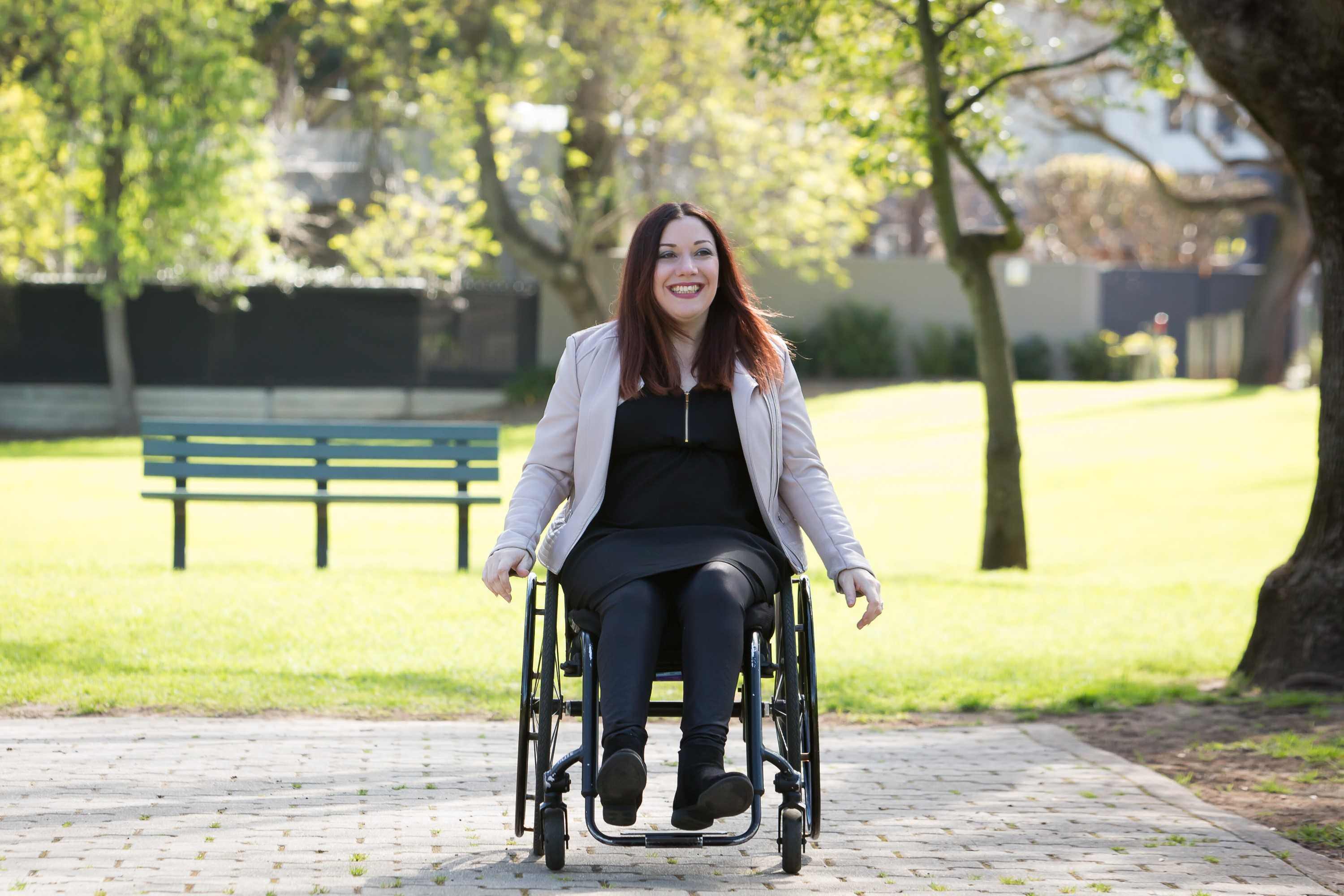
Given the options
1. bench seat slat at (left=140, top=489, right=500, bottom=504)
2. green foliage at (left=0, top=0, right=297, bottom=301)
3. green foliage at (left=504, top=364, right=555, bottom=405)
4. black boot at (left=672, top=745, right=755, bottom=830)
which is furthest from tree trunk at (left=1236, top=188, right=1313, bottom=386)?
black boot at (left=672, top=745, right=755, bottom=830)

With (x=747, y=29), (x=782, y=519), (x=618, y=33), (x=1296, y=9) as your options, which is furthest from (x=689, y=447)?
(x=618, y=33)

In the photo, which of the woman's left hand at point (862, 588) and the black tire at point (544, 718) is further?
→ the woman's left hand at point (862, 588)

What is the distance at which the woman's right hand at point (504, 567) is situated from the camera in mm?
4168

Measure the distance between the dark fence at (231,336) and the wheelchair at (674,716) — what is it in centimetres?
2476

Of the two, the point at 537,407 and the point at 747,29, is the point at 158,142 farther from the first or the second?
the point at 747,29

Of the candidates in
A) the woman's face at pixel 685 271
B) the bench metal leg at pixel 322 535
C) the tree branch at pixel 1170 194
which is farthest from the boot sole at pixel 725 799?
the tree branch at pixel 1170 194

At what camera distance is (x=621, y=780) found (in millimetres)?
3779

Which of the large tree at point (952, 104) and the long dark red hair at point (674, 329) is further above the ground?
the large tree at point (952, 104)

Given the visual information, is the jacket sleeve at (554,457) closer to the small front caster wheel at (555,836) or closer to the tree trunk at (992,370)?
the small front caster wheel at (555,836)

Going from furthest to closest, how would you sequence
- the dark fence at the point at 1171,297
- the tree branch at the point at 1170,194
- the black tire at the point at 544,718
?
the dark fence at the point at 1171,297
the tree branch at the point at 1170,194
the black tire at the point at 544,718

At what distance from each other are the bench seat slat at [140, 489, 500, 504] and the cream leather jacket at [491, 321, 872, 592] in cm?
592

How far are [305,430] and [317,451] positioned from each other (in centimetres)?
16

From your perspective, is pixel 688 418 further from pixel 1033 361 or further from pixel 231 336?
pixel 1033 361

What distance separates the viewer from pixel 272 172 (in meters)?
27.0
